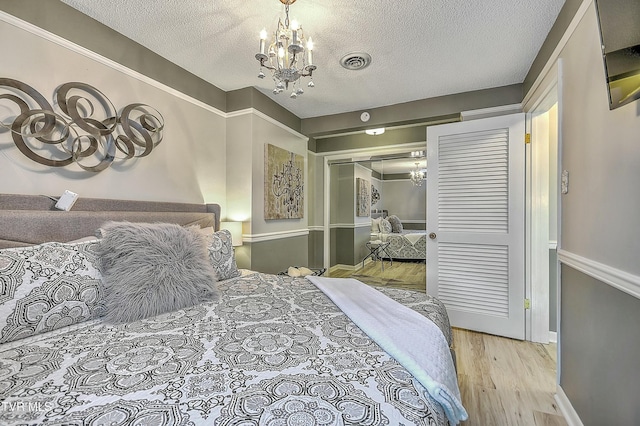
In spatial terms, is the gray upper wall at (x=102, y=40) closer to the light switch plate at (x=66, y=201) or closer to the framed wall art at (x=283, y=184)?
A: the framed wall art at (x=283, y=184)

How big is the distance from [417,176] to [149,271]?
3.07 metres

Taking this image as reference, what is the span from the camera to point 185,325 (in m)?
1.24

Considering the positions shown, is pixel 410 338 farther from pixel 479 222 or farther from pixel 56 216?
pixel 479 222

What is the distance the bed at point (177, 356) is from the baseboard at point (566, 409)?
93 cm

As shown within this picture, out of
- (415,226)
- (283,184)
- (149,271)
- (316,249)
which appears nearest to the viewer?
(149,271)

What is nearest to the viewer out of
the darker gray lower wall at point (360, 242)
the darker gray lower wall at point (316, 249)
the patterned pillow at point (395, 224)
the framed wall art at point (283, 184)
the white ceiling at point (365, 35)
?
the white ceiling at point (365, 35)

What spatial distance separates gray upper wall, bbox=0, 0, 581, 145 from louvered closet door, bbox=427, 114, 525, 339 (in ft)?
0.96

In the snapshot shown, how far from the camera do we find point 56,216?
1549 millimetres

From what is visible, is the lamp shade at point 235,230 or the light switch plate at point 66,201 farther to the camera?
the lamp shade at point 235,230

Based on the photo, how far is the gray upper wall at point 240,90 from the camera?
65.5 inches

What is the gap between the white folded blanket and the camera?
828 millimetres

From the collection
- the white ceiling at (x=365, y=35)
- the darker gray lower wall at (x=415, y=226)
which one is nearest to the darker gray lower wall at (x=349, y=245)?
the darker gray lower wall at (x=415, y=226)

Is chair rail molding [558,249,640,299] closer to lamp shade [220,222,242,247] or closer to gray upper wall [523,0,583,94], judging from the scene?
gray upper wall [523,0,583,94]

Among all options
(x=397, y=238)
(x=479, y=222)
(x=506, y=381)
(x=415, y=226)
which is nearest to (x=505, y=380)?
(x=506, y=381)
